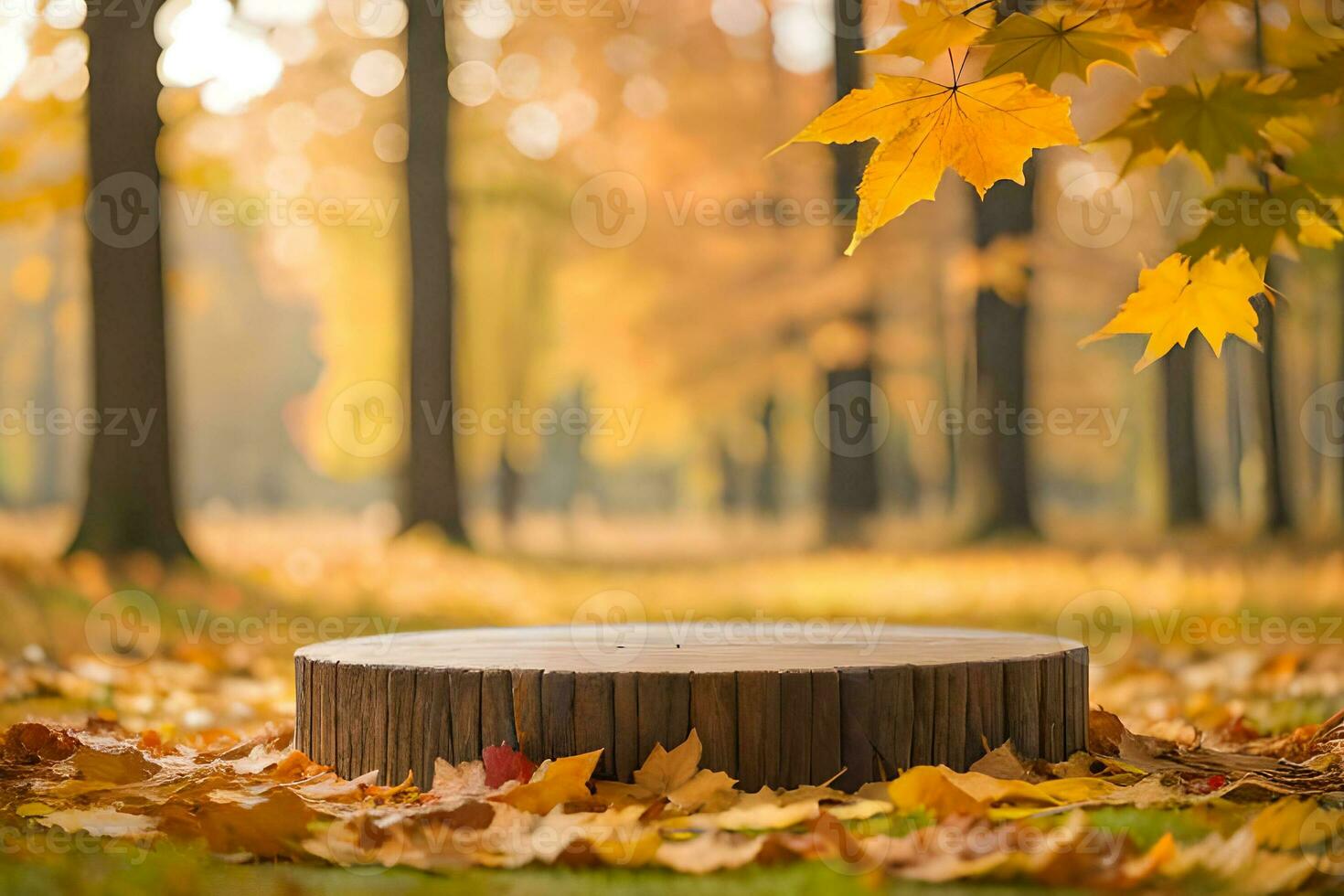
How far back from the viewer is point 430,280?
11820 mm

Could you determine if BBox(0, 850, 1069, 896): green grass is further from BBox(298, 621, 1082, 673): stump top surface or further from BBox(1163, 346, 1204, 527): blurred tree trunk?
BBox(1163, 346, 1204, 527): blurred tree trunk

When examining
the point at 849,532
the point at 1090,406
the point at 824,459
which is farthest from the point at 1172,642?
the point at 1090,406

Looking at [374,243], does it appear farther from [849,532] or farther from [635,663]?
[635,663]

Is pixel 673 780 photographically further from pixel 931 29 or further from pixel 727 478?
pixel 727 478

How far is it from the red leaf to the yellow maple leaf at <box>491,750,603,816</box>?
0.27ft

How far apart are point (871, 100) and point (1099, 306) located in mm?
16920

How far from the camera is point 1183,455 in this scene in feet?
53.6

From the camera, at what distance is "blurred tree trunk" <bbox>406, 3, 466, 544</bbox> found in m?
11.6

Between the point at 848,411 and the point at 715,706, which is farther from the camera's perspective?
the point at 848,411

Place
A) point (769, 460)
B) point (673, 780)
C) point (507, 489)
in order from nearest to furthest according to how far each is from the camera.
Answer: point (673, 780) < point (507, 489) < point (769, 460)

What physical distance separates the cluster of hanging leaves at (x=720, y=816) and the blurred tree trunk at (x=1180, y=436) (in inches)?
518

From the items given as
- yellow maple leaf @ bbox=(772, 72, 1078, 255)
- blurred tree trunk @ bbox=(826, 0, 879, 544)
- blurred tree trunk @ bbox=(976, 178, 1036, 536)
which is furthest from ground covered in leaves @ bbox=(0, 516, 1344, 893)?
blurred tree trunk @ bbox=(826, 0, 879, 544)

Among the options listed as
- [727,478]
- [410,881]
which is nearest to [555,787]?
[410,881]

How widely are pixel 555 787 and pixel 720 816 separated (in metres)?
0.38
